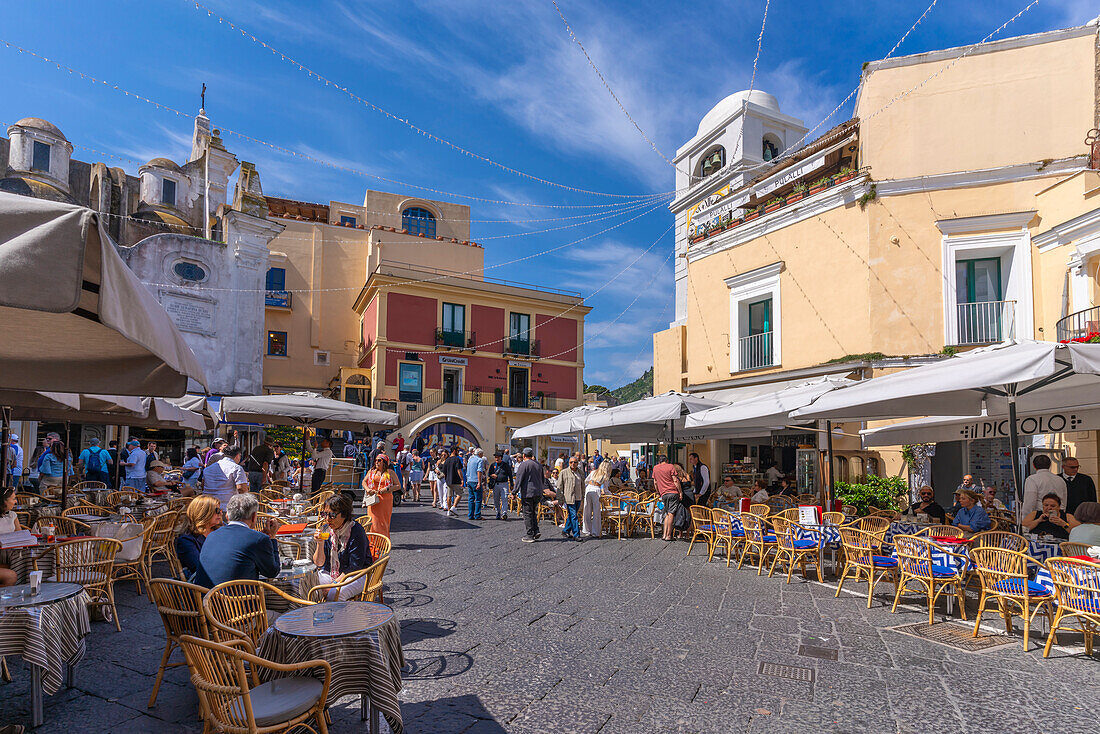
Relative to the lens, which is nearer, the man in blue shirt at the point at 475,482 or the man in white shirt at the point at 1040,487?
the man in white shirt at the point at 1040,487

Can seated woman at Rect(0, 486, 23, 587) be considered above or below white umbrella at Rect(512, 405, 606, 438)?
below

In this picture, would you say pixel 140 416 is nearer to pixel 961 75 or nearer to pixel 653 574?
pixel 653 574

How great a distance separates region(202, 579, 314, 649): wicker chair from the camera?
11.9 feet

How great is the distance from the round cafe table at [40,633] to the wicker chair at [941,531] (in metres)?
7.32

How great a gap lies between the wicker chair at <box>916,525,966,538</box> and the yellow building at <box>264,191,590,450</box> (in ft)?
75.1

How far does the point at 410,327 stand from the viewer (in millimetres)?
29438

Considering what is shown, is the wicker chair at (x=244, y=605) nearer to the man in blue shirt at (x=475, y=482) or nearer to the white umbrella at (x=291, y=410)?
the white umbrella at (x=291, y=410)

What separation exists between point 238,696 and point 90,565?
3293 mm

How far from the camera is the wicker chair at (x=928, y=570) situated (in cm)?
567

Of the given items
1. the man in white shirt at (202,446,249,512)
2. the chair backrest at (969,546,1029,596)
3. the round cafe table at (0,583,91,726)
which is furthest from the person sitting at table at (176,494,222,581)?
the chair backrest at (969,546,1029,596)

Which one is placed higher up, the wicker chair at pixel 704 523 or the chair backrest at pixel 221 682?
the chair backrest at pixel 221 682

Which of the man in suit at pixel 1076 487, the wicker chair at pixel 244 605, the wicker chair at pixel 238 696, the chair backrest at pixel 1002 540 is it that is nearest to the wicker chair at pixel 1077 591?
the chair backrest at pixel 1002 540

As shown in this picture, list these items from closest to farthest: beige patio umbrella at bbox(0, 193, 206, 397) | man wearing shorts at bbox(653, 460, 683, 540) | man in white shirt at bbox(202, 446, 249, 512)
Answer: beige patio umbrella at bbox(0, 193, 206, 397) → man in white shirt at bbox(202, 446, 249, 512) → man wearing shorts at bbox(653, 460, 683, 540)

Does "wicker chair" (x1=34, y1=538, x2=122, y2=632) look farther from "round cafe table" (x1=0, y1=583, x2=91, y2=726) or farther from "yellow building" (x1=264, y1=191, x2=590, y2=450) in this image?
"yellow building" (x1=264, y1=191, x2=590, y2=450)
